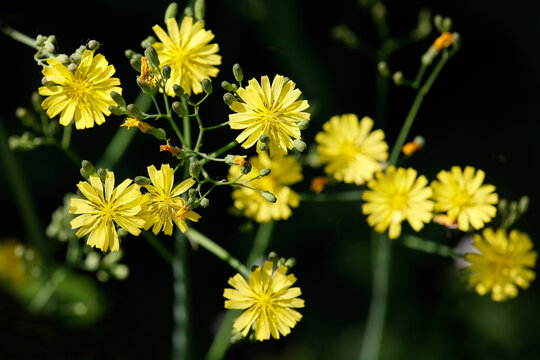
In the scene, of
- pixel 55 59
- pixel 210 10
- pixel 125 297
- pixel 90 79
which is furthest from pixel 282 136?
pixel 125 297

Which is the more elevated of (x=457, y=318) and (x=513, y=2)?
(x=513, y=2)

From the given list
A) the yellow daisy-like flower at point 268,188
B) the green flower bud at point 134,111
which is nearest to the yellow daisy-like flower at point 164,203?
the green flower bud at point 134,111

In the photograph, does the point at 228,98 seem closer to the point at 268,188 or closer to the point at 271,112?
the point at 271,112

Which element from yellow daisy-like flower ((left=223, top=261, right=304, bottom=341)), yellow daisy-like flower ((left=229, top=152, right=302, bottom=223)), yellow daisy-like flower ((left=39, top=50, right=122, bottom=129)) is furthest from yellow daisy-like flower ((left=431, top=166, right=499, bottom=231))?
yellow daisy-like flower ((left=39, top=50, right=122, bottom=129))

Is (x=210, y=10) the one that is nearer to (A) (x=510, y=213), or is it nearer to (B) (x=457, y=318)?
(A) (x=510, y=213)

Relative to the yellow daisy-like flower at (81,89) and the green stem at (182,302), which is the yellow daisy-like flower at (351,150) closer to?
the green stem at (182,302)

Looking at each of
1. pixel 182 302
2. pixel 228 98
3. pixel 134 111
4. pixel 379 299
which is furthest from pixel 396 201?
pixel 134 111
